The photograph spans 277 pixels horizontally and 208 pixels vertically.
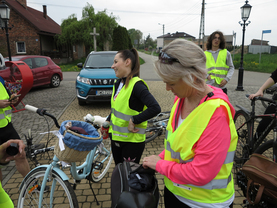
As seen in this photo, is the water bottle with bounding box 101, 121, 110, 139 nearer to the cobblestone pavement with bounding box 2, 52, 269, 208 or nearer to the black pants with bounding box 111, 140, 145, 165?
the black pants with bounding box 111, 140, 145, 165

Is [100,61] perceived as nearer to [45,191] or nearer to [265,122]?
[265,122]

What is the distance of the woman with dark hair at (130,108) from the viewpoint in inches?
95.7

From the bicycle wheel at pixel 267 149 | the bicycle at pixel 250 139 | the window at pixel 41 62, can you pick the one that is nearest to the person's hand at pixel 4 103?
the bicycle at pixel 250 139

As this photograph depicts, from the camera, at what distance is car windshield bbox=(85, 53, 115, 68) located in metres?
8.62

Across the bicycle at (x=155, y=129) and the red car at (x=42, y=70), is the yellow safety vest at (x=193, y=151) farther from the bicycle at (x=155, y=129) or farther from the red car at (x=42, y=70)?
the red car at (x=42, y=70)

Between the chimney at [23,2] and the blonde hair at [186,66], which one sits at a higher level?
the chimney at [23,2]

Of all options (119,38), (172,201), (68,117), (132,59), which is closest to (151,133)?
(132,59)

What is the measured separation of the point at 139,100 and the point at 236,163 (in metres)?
2.15

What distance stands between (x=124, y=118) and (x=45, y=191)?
1.10 metres

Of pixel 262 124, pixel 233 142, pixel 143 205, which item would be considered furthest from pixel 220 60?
pixel 143 205

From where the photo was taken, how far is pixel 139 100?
2.54m

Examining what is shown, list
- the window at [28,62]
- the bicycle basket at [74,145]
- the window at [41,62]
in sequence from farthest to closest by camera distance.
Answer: the window at [41,62] → the window at [28,62] → the bicycle basket at [74,145]

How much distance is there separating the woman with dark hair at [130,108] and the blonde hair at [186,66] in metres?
1.18

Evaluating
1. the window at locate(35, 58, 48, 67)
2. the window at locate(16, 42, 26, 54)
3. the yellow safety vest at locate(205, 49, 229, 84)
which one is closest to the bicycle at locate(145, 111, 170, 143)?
the yellow safety vest at locate(205, 49, 229, 84)
